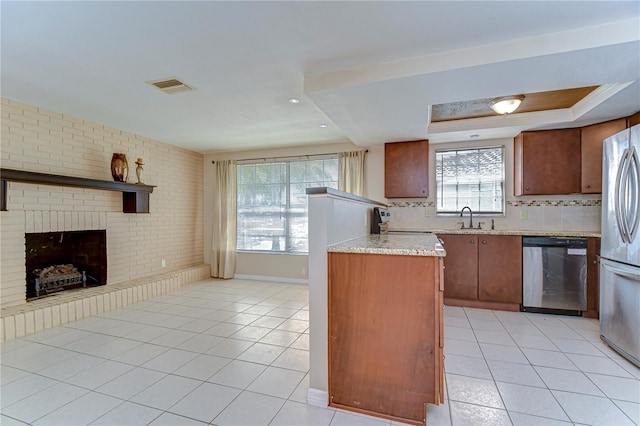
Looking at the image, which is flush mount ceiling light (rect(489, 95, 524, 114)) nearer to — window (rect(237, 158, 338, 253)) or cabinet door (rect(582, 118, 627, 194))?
cabinet door (rect(582, 118, 627, 194))

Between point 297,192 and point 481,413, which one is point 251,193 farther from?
point 481,413

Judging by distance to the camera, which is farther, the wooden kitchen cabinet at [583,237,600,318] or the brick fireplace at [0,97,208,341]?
the wooden kitchen cabinet at [583,237,600,318]

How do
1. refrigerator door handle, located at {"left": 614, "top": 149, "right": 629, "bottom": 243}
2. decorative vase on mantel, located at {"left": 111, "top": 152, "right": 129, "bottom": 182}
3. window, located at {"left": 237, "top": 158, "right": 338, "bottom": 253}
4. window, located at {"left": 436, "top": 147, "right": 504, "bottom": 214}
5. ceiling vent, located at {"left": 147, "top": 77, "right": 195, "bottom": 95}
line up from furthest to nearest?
window, located at {"left": 237, "top": 158, "right": 338, "bottom": 253} < window, located at {"left": 436, "top": 147, "right": 504, "bottom": 214} < decorative vase on mantel, located at {"left": 111, "top": 152, "right": 129, "bottom": 182} < ceiling vent, located at {"left": 147, "top": 77, "right": 195, "bottom": 95} < refrigerator door handle, located at {"left": 614, "top": 149, "right": 629, "bottom": 243}

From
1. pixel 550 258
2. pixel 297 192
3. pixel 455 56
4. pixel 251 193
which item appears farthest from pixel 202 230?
pixel 550 258

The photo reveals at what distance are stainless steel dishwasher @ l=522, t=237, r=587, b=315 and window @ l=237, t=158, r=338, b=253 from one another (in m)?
2.92

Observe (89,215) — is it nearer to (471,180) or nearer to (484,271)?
(484,271)

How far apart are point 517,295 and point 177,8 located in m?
4.34

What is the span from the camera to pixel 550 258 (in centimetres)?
348

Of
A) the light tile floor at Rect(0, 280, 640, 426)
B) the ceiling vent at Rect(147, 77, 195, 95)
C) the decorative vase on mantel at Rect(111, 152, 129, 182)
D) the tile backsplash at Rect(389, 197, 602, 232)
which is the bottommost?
the light tile floor at Rect(0, 280, 640, 426)

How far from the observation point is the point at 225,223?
562 cm

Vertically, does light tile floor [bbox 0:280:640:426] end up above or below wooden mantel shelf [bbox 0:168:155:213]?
below

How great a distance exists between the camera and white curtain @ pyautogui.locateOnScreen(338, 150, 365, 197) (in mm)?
4711

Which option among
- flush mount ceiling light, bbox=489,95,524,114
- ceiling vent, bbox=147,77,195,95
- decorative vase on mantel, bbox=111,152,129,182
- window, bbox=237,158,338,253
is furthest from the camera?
window, bbox=237,158,338,253

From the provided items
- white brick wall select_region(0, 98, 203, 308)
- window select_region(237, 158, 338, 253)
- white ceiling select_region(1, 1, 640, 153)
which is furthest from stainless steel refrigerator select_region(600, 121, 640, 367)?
white brick wall select_region(0, 98, 203, 308)
